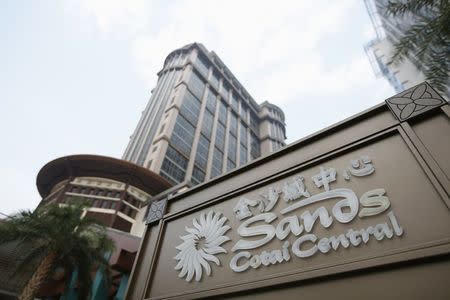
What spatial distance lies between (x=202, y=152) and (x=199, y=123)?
5.51 meters

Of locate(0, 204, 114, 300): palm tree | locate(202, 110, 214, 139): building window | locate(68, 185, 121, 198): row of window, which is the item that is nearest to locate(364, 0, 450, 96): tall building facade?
locate(0, 204, 114, 300): palm tree

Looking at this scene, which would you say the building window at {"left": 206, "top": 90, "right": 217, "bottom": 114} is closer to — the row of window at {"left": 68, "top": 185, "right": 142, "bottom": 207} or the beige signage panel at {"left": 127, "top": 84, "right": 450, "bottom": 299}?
the row of window at {"left": 68, "top": 185, "right": 142, "bottom": 207}

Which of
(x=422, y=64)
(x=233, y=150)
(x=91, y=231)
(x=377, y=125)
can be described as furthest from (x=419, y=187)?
(x=233, y=150)

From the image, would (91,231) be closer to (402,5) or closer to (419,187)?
(419,187)

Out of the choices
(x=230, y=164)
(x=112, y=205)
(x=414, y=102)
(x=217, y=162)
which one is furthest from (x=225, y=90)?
(x=414, y=102)

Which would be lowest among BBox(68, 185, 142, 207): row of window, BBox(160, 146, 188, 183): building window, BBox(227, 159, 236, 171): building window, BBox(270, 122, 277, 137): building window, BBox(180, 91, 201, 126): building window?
BBox(68, 185, 142, 207): row of window

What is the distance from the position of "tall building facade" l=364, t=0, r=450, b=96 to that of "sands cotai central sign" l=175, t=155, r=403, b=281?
36.8 ft

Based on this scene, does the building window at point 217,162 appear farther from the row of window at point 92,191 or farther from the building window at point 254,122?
the building window at point 254,122

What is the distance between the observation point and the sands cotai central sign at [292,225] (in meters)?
2.38

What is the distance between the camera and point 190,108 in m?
45.5

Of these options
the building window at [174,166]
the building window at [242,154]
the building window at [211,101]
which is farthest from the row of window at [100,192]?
the building window at [242,154]

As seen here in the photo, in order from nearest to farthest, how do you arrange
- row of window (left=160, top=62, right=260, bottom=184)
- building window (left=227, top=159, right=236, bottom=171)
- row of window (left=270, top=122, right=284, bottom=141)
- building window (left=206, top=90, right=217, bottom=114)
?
row of window (left=160, top=62, right=260, bottom=184), building window (left=227, top=159, right=236, bottom=171), building window (left=206, top=90, right=217, bottom=114), row of window (left=270, top=122, right=284, bottom=141)

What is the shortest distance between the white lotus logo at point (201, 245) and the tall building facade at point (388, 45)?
38.2 ft

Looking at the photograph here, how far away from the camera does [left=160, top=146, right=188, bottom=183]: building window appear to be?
32.4m
